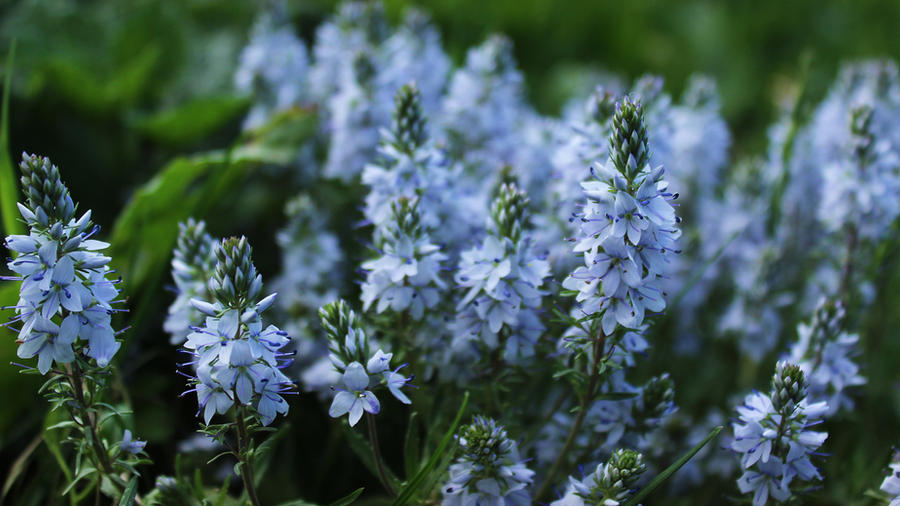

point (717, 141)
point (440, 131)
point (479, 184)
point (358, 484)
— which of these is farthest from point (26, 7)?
point (717, 141)

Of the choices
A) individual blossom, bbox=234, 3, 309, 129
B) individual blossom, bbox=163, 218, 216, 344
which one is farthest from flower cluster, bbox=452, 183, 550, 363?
individual blossom, bbox=234, 3, 309, 129

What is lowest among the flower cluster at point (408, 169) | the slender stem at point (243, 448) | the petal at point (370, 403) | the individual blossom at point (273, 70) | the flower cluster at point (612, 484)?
the flower cluster at point (612, 484)

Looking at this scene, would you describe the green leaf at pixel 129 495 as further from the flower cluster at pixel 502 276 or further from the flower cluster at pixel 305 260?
the flower cluster at pixel 305 260

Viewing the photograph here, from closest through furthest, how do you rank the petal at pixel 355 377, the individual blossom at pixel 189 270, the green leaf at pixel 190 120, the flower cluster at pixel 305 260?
1. the petal at pixel 355 377
2. the individual blossom at pixel 189 270
3. the flower cluster at pixel 305 260
4. the green leaf at pixel 190 120

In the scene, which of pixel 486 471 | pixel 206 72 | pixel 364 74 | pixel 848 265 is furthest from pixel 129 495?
pixel 206 72

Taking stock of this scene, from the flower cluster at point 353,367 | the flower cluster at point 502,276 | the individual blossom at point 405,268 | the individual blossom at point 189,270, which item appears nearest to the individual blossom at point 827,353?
the flower cluster at point 502,276

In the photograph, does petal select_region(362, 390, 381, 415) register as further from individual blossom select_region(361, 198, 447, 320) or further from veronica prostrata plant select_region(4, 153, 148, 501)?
veronica prostrata plant select_region(4, 153, 148, 501)

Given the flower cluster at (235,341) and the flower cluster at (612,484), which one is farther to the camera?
the flower cluster at (612,484)
